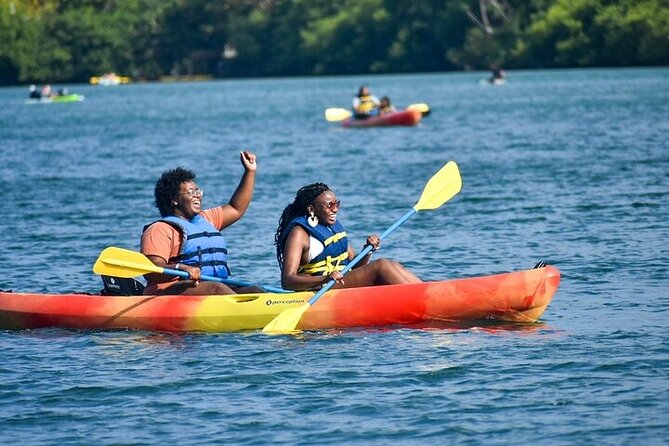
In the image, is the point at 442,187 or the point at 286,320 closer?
the point at 286,320

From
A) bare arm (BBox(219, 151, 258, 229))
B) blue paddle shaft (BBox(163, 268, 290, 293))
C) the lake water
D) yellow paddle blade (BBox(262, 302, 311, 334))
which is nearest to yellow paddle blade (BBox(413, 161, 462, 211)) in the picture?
the lake water

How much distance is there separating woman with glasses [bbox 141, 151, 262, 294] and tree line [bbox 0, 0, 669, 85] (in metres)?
68.4

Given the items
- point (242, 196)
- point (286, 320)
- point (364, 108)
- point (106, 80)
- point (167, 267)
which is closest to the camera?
point (286, 320)

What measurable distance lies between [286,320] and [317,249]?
0.59 meters

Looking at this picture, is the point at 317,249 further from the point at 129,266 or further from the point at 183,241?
the point at 129,266

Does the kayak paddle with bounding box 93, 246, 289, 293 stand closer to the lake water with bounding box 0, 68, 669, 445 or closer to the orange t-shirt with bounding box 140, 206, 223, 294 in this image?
the orange t-shirt with bounding box 140, 206, 223, 294

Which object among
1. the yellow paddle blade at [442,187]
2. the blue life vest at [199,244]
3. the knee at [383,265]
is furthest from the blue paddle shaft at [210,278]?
the yellow paddle blade at [442,187]

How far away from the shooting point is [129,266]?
420 inches

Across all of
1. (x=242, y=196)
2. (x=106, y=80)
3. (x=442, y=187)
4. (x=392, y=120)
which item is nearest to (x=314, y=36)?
(x=106, y=80)

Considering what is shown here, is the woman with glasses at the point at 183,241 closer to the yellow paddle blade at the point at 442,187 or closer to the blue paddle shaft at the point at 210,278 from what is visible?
the blue paddle shaft at the point at 210,278

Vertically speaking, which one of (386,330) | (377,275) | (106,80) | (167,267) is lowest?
(386,330)

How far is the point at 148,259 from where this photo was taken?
10742mm

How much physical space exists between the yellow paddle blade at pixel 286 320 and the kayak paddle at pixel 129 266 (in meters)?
0.34

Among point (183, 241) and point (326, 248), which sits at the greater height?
point (183, 241)
